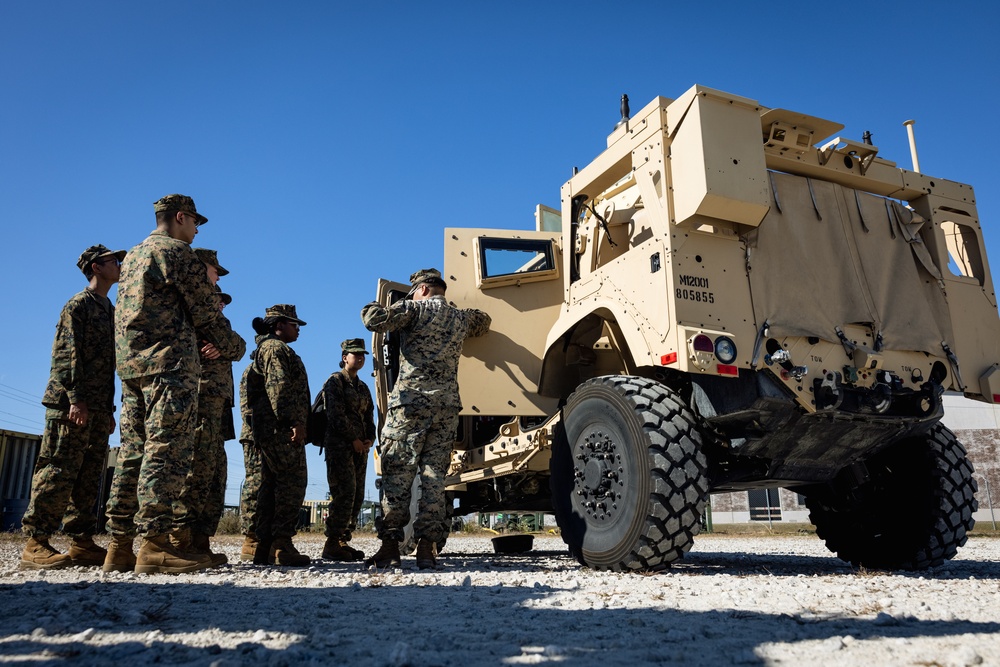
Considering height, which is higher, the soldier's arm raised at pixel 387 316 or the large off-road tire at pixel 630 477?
the soldier's arm raised at pixel 387 316

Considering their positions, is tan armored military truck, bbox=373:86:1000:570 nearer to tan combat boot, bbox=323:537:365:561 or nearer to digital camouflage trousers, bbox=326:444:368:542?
digital camouflage trousers, bbox=326:444:368:542

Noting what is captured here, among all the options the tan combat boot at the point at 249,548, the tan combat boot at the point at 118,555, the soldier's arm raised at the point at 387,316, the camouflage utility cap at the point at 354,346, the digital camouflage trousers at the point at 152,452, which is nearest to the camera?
the digital camouflage trousers at the point at 152,452

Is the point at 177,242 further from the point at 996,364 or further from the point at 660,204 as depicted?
the point at 996,364

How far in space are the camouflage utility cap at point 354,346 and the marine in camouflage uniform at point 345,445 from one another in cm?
3

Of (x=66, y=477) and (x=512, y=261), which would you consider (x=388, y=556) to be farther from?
(x=512, y=261)

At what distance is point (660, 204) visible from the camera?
4.56m

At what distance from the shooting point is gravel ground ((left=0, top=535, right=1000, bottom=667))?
2.02m

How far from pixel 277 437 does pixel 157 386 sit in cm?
132

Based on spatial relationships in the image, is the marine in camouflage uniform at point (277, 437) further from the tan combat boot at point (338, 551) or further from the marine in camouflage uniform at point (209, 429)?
the tan combat boot at point (338, 551)

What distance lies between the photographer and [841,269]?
15.8ft

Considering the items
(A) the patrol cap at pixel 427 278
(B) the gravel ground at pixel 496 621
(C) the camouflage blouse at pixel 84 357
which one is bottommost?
(B) the gravel ground at pixel 496 621

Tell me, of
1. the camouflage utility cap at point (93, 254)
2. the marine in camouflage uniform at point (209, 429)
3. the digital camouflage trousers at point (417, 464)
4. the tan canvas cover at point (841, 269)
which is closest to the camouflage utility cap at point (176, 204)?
the marine in camouflage uniform at point (209, 429)

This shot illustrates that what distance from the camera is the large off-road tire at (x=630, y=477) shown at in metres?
4.02

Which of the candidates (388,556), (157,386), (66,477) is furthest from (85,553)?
(388,556)
